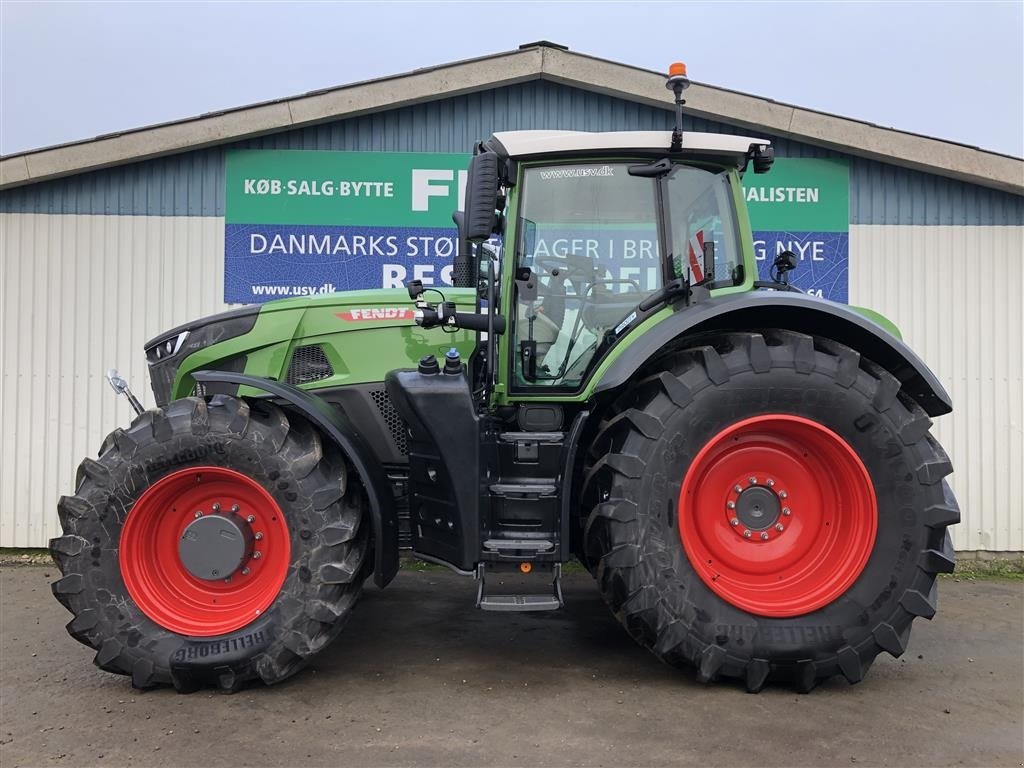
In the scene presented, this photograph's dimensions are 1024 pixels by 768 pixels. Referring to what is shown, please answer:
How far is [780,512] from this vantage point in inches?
138

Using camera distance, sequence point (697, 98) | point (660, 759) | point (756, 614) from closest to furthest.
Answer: point (660, 759), point (756, 614), point (697, 98)

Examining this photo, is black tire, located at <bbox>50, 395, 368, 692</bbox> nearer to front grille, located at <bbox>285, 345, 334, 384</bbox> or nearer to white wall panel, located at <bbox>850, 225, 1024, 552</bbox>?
front grille, located at <bbox>285, 345, 334, 384</bbox>

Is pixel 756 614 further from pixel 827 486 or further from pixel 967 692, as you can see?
pixel 967 692

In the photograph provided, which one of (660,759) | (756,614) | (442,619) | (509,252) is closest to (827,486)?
(756,614)

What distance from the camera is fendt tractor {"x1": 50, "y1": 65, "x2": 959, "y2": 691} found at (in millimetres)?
3297

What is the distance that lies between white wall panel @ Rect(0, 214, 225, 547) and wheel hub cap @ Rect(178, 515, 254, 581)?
3.28 m

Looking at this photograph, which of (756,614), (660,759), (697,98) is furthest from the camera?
(697,98)

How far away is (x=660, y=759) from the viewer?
2762 mm

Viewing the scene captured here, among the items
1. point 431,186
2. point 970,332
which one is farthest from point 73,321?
point 970,332

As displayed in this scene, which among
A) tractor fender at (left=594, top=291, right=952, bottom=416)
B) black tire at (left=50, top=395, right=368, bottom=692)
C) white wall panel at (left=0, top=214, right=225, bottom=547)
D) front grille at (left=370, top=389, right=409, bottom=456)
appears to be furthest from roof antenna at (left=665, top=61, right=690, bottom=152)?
white wall panel at (left=0, top=214, right=225, bottom=547)

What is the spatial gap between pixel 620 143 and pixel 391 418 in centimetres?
185

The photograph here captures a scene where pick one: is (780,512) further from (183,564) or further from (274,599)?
(183,564)

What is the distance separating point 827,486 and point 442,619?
2.38m

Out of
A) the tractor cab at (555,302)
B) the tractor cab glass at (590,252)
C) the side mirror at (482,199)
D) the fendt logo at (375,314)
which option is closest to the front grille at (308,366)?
the fendt logo at (375,314)
